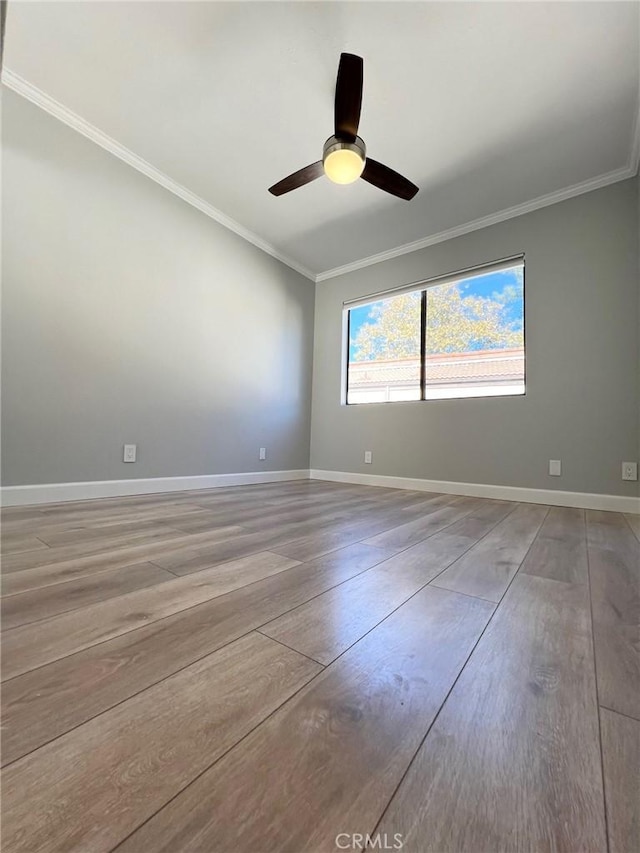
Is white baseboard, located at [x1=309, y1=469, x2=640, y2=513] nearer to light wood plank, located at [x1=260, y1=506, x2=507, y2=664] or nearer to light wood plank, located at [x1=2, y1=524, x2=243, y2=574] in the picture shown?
light wood plank, located at [x1=260, y1=506, x2=507, y2=664]

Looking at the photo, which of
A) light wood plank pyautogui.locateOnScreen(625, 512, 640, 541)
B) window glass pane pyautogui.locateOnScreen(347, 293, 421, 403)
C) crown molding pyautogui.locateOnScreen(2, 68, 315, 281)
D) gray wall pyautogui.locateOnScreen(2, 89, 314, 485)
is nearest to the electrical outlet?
light wood plank pyautogui.locateOnScreen(625, 512, 640, 541)

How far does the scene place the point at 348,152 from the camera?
66.3 inches

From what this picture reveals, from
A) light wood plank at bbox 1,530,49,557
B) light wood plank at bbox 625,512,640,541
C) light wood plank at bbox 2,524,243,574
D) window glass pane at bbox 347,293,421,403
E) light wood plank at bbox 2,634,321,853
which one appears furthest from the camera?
window glass pane at bbox 347,293,421,403

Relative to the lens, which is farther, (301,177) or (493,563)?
(301,177)

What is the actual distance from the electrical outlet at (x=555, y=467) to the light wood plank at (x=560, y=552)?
1.74 ft

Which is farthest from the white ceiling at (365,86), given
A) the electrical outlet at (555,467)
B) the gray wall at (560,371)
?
the electrical outlet at (555,467)

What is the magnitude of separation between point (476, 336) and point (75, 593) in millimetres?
3009

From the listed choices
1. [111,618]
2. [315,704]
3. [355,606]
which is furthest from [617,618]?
[111,618]

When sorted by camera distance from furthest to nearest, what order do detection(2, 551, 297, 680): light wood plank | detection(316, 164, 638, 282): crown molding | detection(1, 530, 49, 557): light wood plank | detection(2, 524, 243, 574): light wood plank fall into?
1. detection(316, 164, 638, 282): crown molding
2. detection(1, 530, 49, 557): light wood plank
3. detection(2, 524, 243, 574): light wood plank
4. detection(2, 551, 297, 680): light wood plank

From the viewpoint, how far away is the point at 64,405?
201cm

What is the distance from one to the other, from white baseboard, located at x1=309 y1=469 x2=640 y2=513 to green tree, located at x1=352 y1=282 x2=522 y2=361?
1136mm

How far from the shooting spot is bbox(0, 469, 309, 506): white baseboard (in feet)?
6.07

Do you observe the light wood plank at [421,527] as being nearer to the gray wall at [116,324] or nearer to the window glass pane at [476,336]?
the window glass pane at [476,336]

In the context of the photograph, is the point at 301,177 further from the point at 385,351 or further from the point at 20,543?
the point at 20,543
